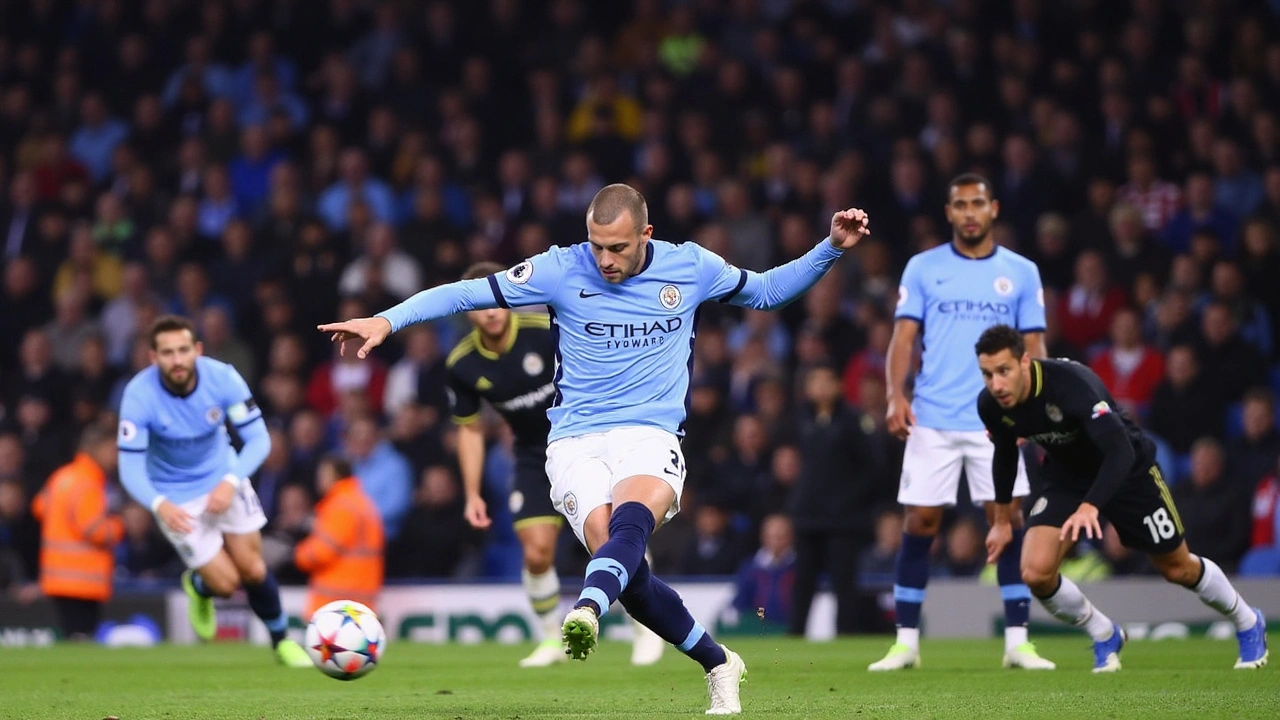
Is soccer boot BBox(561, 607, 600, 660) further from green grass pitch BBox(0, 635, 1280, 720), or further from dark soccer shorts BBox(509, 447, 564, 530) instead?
dark soccer shorts BBox(509, 447, 564, 530)

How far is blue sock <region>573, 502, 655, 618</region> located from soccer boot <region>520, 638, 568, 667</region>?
4.26 metres

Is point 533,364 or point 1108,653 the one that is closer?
point 1108,653

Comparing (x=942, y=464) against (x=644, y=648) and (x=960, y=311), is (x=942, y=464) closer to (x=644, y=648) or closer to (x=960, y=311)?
(x=960, y=311)

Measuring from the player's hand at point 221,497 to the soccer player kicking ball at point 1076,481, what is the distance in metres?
4.64

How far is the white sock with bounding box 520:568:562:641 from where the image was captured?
1162cm

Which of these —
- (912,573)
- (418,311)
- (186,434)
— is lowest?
(912,573)

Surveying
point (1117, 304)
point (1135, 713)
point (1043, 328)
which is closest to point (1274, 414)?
point (1117, 304)

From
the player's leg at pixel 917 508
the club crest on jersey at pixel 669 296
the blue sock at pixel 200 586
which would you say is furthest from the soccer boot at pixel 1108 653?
the blue sock at pixel 200 586

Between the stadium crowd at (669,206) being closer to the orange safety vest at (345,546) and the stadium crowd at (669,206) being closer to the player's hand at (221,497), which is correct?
the orange safety vest at (345,546)

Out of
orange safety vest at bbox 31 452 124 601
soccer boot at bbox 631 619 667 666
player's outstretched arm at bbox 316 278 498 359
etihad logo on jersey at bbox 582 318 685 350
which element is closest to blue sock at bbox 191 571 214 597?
soccer boot at bbox 631 619 667 666

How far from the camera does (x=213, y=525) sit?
11508 millimetres

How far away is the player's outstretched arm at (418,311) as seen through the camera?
22.7 feet

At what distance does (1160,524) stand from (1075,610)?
0.65 metres

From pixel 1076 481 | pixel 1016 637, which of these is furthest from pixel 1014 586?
pixel 1076 481
